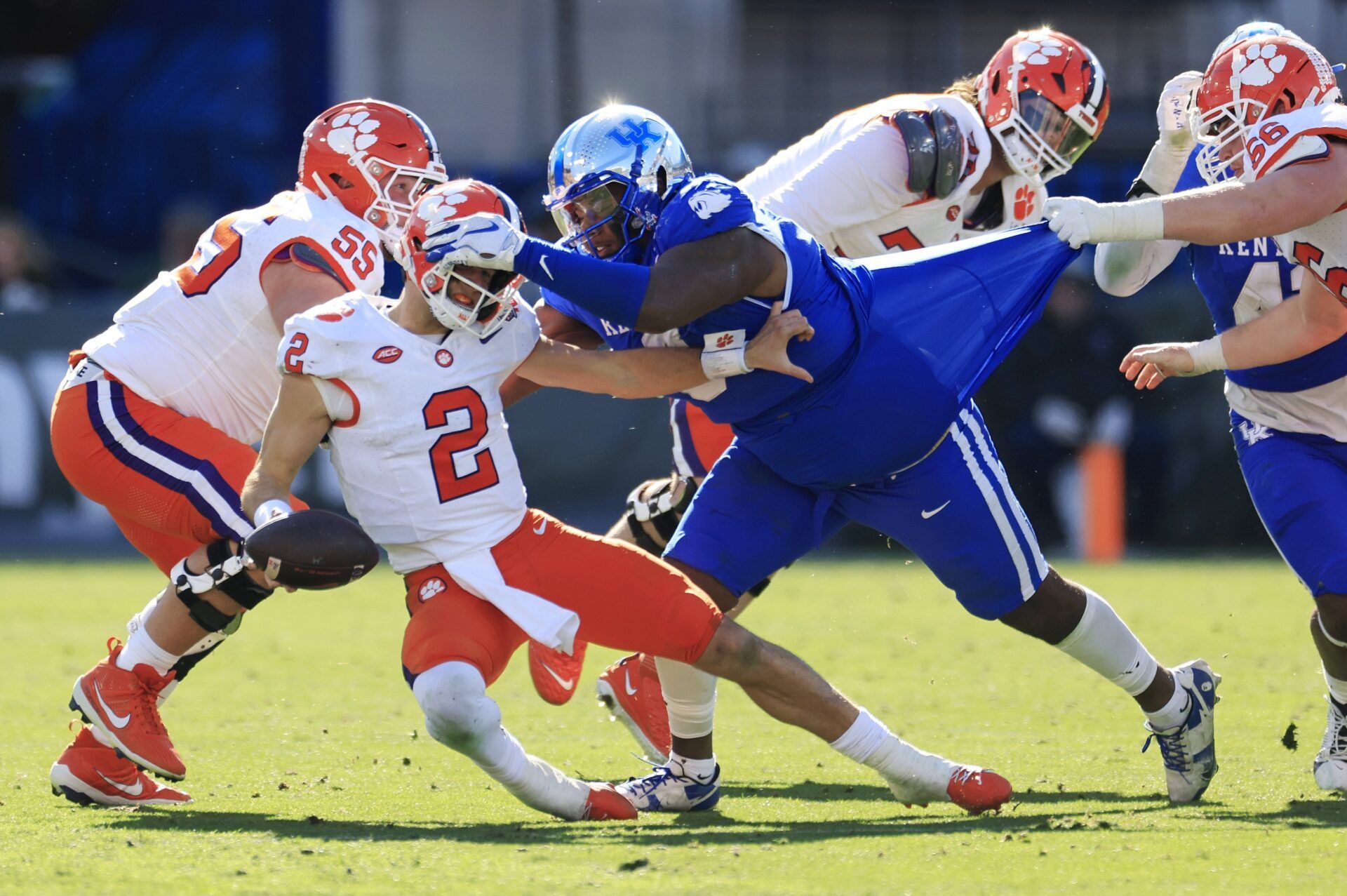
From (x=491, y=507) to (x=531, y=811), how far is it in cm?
84

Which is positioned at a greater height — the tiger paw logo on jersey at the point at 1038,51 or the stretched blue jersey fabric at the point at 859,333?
the tiger paw logo on jersey at the point at 1038,51

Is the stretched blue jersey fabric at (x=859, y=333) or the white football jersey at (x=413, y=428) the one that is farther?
the stretched blue jersey fabric at (x=859, y=333)

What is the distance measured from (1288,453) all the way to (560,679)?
214cm

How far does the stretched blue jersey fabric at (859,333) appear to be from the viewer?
14.5ft

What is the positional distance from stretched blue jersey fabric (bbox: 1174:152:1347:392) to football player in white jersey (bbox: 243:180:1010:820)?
58.3 inches

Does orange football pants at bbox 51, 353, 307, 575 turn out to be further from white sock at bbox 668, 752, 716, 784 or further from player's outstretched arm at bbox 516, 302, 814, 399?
white sock at bbox 668, 752, 716, 784

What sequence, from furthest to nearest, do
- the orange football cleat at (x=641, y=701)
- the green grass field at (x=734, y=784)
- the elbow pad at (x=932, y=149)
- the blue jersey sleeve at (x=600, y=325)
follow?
the orange football cleat at (x=641, y=701) < the elbow pad at (x=932, y=149) < the blue jersey sleeve at (x=600, y=325) < the green grass field at (x=734, y=784)

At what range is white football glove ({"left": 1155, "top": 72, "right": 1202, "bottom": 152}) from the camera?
5.07 m

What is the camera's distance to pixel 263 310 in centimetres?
493

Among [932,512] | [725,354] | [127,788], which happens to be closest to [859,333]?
[725,354]

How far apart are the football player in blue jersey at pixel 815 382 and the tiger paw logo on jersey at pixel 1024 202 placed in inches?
28.7

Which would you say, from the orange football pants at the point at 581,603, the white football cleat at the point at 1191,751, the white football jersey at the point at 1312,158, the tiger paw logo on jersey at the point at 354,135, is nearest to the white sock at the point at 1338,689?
the white football cleat at the point at 1191,751

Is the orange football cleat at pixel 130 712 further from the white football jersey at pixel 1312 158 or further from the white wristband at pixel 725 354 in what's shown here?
the white football jersey at pixel 1312 158

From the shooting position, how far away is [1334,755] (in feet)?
15.5
